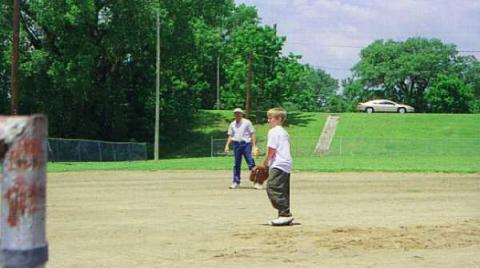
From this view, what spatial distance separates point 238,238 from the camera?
8.98m

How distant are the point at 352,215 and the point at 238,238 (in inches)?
120

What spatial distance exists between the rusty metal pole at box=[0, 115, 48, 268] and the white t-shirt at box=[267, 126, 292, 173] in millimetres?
8541

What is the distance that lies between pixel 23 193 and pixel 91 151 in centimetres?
3890

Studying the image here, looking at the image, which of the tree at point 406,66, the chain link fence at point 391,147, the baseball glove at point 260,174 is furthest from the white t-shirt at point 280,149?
the tree at point 406,66

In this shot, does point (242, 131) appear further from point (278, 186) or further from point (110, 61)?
point (110, 61)

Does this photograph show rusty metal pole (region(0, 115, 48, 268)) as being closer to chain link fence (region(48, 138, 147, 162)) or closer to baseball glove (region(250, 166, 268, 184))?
baseball glove (region(250, 166, 268, 184))

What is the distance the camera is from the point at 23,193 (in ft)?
Answer: 6.26

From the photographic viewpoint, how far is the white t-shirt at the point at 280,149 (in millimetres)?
10438

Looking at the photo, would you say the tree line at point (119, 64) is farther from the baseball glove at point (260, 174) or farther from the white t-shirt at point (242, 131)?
the baseball glove at point (260, 174)

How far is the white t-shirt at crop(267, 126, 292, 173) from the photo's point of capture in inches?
411

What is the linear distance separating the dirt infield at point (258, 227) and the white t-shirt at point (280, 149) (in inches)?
33.3

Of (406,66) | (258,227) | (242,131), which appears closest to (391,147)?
(242,131)

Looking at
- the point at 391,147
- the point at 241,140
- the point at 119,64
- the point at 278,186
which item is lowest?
the point at 391,147

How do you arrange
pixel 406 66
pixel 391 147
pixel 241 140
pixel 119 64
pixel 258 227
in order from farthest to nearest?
pixel 406 66 → pixel 119 64 → pixel 391 147 → pixel 241 140 → pixel 258 227
